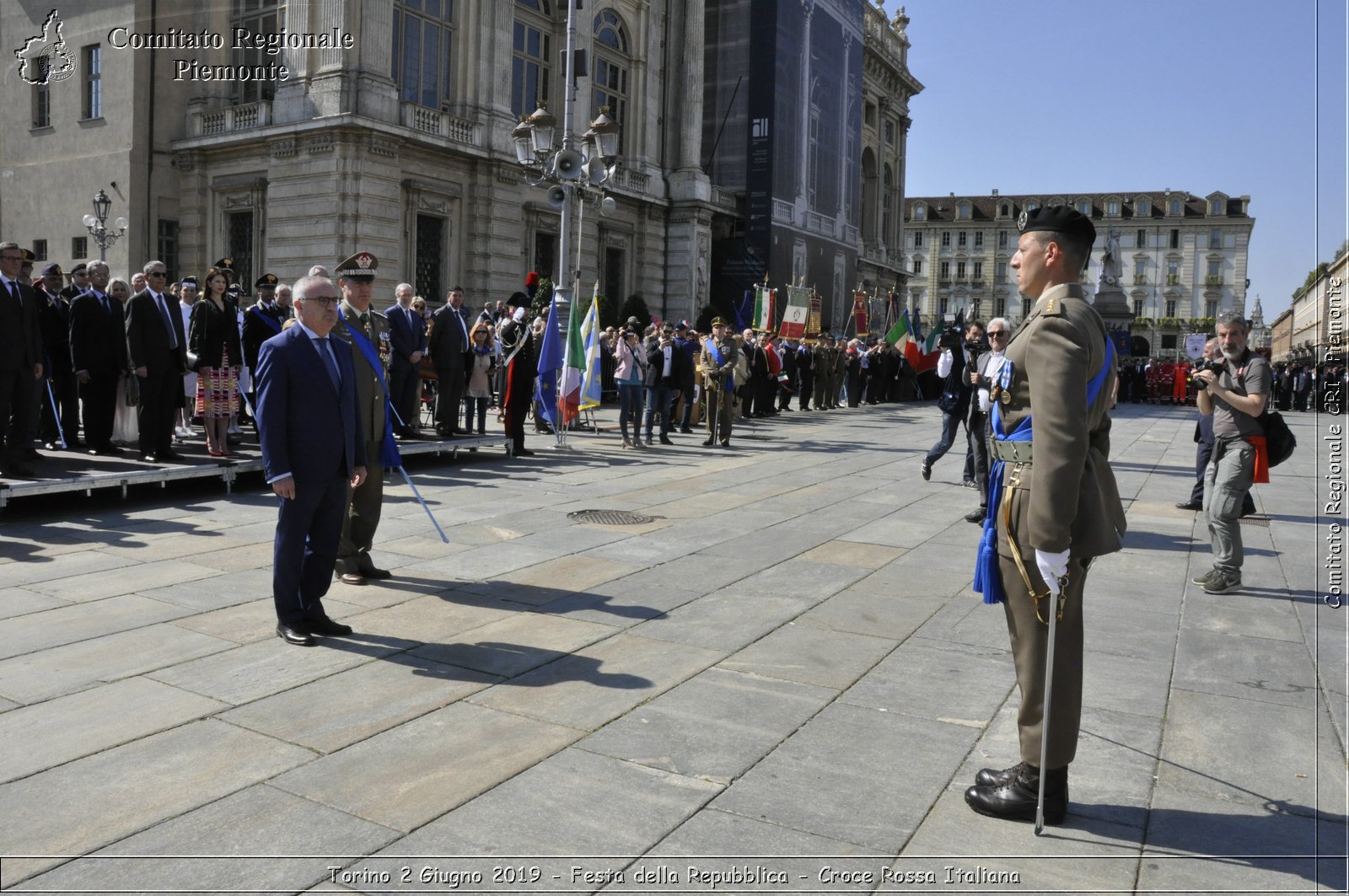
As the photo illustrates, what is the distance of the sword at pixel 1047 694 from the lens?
3.63 m

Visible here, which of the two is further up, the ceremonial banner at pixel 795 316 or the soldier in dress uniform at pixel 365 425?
the ceremonial banner at pixel 795 316

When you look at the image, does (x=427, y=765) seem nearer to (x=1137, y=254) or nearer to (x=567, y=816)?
(x=567, y=816)

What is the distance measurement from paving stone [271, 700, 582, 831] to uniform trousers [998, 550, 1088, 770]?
1.86 m

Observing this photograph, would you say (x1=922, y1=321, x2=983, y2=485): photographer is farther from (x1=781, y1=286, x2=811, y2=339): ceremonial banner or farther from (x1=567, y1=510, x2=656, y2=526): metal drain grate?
(x1=781, y1=286, x2=811, y2=339): ceremonial banner

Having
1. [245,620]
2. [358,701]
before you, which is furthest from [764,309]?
[358,701]

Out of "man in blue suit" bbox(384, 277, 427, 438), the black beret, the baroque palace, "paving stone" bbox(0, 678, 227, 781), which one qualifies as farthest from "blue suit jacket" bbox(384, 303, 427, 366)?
the black beret

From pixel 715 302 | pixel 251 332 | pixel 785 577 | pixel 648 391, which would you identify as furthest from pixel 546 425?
pixel 715 302

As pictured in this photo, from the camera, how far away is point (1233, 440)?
25.7ft

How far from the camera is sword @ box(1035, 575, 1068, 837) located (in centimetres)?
363

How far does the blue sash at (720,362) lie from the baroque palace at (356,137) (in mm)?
5904

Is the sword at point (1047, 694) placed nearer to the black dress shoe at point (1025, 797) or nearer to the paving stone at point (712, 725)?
the black dress shoe at point (1025, 797)

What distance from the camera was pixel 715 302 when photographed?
4119 cm

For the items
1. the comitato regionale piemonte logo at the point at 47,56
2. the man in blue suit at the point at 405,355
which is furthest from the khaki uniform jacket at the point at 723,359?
the comitato regionale piemonte logo at the point at 47,56

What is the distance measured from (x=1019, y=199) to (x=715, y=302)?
289 feet
